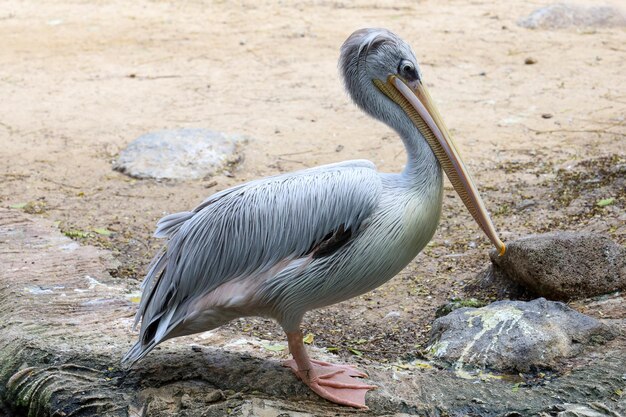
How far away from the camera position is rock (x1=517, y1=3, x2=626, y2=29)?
10.8 metres

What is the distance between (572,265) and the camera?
434 cm

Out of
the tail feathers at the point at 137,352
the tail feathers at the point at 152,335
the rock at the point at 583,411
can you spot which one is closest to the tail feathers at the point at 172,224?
the tail feathers at the point at 152,335

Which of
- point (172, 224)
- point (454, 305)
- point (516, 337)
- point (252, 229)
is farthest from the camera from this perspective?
point (454, 305)

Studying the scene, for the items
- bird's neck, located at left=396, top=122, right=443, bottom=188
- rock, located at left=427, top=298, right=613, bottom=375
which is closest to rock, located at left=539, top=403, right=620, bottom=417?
rock, located at left=427, top=298, right=613, bottom=375

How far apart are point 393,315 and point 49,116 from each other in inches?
191

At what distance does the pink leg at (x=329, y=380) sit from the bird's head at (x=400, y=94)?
0.77m

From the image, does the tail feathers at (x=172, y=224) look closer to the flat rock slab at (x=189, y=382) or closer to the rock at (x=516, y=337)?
the flat rock slab at (x=189, y=382)

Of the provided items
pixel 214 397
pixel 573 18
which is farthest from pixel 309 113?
pixel 214 397

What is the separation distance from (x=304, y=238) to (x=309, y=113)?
16.7ft

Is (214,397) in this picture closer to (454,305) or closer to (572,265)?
(454,305)

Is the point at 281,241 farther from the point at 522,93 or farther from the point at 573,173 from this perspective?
the point at 522,93

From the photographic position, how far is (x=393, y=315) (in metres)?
4.56

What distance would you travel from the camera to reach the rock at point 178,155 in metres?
6.84

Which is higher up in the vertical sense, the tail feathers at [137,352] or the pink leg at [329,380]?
the tail feathers at [137,352]
